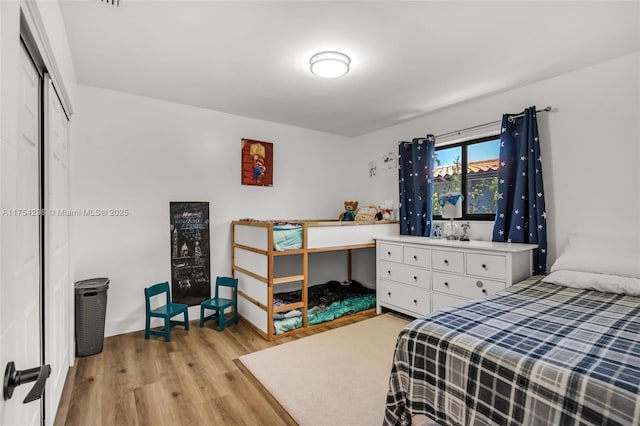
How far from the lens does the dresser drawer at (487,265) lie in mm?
2449

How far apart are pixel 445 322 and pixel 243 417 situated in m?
1.28

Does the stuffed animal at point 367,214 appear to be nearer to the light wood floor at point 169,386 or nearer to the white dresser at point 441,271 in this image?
the white dresser at point 441,271

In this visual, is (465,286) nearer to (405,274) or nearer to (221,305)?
(405,274)

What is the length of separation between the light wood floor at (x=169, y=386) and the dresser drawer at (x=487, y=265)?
1.81 metres

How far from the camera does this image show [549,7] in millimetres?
1771

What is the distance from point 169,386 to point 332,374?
3.74 feet

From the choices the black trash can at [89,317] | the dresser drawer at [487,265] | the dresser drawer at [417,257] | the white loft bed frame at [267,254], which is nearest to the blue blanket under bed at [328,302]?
the white loft bed frame at [267,254]

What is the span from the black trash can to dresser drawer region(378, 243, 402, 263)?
8.99 ft

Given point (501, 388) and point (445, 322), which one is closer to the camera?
point (501, 388)

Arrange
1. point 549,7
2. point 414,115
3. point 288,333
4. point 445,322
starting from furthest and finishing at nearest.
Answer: point 414,115 → point 288,333 → point 549,7 → point 445,322

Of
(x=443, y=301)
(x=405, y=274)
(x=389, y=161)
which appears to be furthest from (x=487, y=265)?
(x=389, y=161)

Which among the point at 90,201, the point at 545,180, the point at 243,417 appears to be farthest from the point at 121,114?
the point at 545,180

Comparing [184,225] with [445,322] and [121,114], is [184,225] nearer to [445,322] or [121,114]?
[121,114]

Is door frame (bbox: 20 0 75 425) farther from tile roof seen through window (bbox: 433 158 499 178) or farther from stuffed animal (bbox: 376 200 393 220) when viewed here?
tile roof seen through window (bbox: 433 158 499 178)
